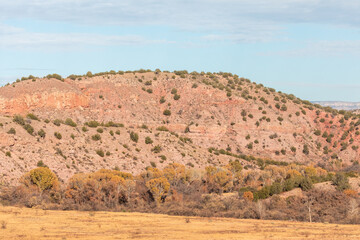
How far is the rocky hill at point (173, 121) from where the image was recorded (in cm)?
7106

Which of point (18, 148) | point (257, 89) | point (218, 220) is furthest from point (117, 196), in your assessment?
point (257, 89)

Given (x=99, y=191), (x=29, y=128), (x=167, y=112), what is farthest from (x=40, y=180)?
(x=167, y=112)

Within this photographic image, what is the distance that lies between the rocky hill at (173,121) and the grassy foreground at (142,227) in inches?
944

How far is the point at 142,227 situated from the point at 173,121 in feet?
194

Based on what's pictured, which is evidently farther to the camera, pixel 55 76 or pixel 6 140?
pixel 55 76

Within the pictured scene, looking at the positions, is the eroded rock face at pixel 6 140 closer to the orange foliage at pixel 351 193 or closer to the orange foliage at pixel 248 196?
the orange foliage at pixel 248 196

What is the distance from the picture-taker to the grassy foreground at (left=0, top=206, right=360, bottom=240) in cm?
3278

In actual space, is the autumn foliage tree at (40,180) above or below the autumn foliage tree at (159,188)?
above

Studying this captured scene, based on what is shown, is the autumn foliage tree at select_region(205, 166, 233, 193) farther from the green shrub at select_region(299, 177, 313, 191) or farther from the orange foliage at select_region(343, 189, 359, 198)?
the orange foliage at select_region(343, 189, 359, 198)

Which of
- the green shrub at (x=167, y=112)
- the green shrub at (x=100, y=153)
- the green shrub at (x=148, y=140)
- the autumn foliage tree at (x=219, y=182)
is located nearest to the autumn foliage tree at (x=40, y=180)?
the autumn foliage tree at (x=219, y=182)

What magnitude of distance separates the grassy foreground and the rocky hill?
24.0m

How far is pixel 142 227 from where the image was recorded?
1428 inches

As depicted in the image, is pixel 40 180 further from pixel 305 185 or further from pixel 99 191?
pixel 305 185

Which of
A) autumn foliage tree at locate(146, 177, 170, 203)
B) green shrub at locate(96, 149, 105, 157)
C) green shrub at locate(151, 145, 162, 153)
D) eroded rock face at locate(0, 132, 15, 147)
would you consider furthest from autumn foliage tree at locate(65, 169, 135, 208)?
green shrub at locate(151, 145, 162, 153)
